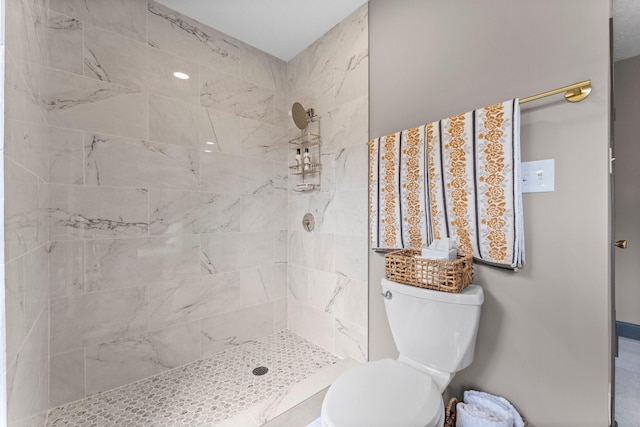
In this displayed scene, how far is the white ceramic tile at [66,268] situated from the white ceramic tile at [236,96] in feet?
3.57

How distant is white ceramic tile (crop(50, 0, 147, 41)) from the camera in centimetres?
135

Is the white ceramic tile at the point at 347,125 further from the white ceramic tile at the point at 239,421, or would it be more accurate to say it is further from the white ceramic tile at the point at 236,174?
the white ceramic tile at the point at 239,421

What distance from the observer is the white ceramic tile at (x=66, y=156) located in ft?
4.27

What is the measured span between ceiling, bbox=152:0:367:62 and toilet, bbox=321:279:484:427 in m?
1.64

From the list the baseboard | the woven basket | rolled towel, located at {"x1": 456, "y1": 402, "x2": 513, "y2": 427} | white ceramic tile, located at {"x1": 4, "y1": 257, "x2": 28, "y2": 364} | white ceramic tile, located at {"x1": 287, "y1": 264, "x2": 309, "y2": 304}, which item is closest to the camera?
white ceramic tile, located at {"x1": 4, "y1": 257, "x2": 28, "y2": 364}

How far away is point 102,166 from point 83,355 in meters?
0.98

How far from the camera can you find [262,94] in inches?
80.7

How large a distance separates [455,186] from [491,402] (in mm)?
906

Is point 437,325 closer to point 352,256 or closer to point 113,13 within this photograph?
point 352,256

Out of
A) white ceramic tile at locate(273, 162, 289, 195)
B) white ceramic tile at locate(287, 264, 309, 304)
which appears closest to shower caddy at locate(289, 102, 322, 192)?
white ceramic tile at locate(273, 162, 289, 195)

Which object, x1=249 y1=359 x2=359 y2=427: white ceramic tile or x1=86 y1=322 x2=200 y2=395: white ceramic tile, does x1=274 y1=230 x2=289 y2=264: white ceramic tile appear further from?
x1=249 y1=359 x2=359 y2=427: white ceramic tile

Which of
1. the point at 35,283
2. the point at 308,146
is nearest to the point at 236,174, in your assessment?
the point at 308,146

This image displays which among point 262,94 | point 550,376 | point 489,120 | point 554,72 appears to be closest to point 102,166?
point 262,94

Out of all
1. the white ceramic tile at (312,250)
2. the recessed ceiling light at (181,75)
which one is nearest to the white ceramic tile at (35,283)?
the recessed ceiling light at (181,75)
